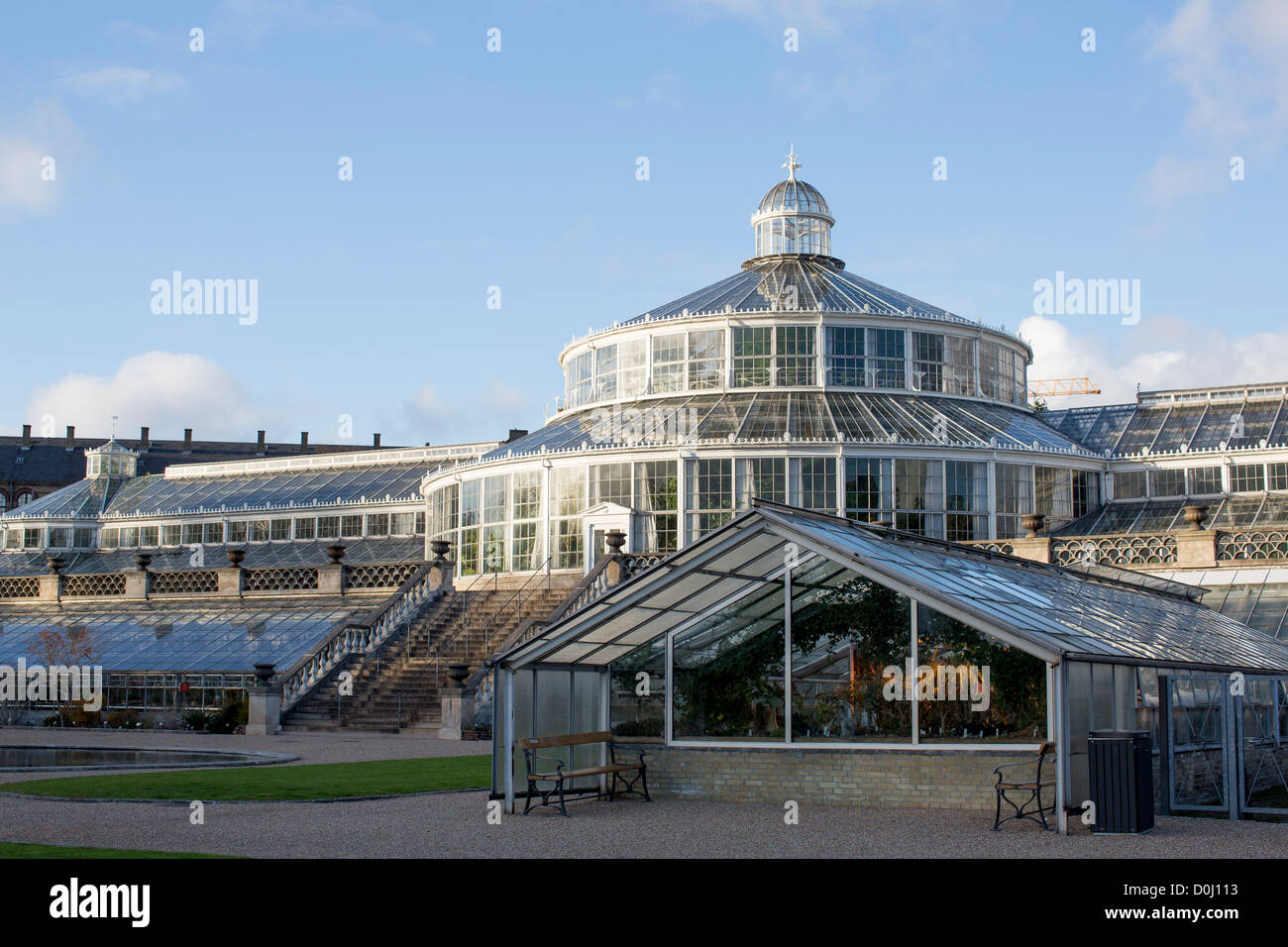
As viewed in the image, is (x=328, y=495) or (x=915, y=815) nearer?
(x=915, y=815)

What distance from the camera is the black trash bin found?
16.0m

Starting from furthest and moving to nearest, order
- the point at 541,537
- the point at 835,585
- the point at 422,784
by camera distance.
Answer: the point at 541,537 → the point at 422,784 → the point at 835,585

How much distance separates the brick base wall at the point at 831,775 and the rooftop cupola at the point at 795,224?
107 feet

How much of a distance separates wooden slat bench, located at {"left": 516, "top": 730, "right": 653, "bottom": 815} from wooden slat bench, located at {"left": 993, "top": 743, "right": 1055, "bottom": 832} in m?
4.78

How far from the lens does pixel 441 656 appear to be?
37562 millimetres

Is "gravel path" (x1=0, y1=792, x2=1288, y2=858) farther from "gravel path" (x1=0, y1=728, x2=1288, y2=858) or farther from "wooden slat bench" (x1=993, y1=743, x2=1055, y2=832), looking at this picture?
"wooden slat bench" (x1=993, y1=743, x2=1055, y2=832)

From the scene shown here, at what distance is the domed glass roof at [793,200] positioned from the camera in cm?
5038

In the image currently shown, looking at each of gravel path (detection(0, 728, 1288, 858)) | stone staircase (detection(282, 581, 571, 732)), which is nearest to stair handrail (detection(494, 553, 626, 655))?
stone staircase (detection(282, 581, 571, 732))

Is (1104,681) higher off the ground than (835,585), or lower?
lower

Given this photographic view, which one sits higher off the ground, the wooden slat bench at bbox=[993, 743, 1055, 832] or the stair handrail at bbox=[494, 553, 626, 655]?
the stair handrail at bbox=[494, 553, 626, 655]

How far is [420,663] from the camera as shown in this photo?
37.6 m

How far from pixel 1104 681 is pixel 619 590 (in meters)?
6.26
